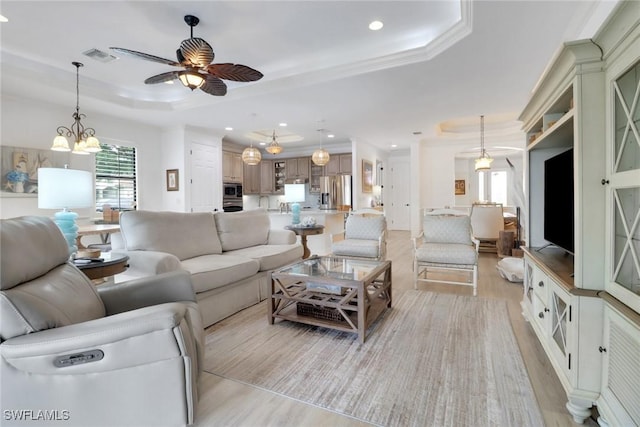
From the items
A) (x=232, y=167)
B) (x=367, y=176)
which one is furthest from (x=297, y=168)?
(x=367, y=176)

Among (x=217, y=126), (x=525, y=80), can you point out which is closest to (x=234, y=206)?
(x=217, y=126)

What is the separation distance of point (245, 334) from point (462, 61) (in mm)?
3499

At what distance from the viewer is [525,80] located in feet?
12.6

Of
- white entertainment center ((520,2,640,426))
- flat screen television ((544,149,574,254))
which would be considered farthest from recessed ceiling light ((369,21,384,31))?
flat screen television ((544,149,574,254))

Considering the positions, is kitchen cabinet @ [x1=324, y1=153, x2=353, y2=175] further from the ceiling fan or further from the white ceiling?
the ceiling fan

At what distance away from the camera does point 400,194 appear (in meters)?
9.72

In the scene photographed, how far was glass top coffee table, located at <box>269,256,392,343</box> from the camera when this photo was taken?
7.64ft

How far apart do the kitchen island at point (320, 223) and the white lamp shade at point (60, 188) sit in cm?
384

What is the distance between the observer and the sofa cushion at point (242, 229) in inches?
143

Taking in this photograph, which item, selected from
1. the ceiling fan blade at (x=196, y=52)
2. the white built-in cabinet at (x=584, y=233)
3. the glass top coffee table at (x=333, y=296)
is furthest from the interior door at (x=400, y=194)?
the white built-in cabinet at (x=584, y=233)

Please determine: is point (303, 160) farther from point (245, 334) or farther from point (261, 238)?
point (245, 334)

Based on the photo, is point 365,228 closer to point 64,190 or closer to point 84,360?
point 64,190

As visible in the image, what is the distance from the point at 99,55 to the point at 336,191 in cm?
534

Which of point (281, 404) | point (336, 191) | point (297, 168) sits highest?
point (297, 168)
